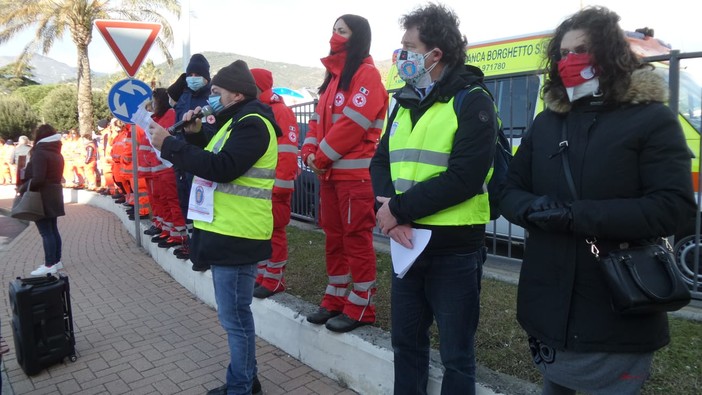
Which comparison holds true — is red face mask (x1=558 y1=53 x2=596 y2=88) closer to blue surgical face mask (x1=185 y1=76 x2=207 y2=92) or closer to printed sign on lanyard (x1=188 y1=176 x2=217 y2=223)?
printed sign on lanyard (x1=188 y1=176 x2=217 y2=223)

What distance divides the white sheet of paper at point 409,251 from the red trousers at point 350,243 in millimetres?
1038

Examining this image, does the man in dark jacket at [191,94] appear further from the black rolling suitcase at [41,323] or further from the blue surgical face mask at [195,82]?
the black rolling suitcase at [41,323]

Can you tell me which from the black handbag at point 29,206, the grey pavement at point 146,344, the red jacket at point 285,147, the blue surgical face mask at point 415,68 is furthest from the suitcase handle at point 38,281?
the blue surgical face mask at point 415,68

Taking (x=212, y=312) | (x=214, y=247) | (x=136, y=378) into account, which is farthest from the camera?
(x=212, y=312)

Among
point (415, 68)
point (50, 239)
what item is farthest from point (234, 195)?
point (50, 239)

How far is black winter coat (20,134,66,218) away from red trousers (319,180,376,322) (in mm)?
4280

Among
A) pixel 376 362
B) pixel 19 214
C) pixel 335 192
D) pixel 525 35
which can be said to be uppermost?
pixel 525 35

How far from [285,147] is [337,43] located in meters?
1.10

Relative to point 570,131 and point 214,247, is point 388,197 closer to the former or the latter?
point 570,131

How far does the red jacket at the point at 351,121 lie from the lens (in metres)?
3.48

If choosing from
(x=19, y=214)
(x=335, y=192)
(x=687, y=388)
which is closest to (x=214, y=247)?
(x=335, y=192)

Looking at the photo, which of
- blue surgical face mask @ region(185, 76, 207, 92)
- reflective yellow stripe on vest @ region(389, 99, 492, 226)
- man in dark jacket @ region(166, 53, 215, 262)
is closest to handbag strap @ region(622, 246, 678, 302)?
reflective yellow stripe on vest @ region(389, 99, 492, 226)

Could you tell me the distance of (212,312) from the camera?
5.12m

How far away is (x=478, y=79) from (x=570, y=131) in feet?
1.95
